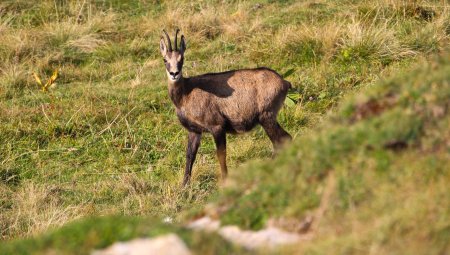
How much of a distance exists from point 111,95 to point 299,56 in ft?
9.85

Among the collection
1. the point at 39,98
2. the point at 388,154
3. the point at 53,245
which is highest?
the point at 388,154

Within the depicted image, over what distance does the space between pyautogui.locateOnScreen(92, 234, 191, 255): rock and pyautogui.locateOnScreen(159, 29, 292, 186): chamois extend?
5.03 metres

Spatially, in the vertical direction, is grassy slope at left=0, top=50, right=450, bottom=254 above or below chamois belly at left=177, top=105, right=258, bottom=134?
above

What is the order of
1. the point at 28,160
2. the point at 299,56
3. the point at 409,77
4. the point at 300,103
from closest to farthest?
the point at 409,77, the point at 28,160, the point at 300,103, the point at 299,56

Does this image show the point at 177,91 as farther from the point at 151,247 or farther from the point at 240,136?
the point at 151,247

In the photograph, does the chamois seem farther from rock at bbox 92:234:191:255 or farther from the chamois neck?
rock at bbox 92:234:191:255

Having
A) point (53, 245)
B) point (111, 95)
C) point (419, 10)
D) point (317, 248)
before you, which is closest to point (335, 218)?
point (317, 248)

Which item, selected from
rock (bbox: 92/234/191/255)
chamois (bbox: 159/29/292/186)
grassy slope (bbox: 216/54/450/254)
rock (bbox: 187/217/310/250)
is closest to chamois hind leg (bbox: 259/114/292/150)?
chamois (bbox: 159/29/292/186)

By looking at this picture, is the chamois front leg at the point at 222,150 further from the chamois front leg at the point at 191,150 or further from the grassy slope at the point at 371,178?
the grassy slope at the point at 371,178

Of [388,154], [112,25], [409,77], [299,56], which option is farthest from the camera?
[112,25]

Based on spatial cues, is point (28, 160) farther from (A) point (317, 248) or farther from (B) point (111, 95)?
(A) point (317, 248)

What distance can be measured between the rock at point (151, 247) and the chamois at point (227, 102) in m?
5.03

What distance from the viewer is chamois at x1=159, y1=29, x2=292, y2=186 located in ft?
31.2

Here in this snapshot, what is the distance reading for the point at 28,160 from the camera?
33.7 ft
